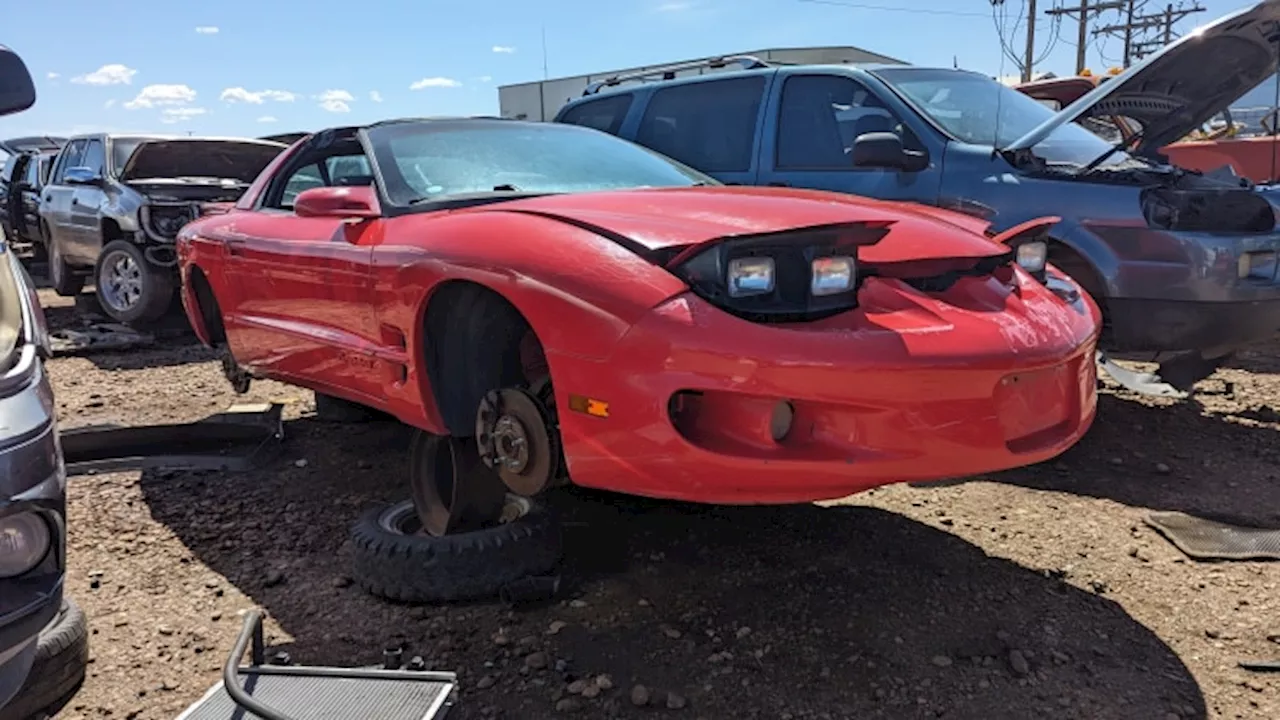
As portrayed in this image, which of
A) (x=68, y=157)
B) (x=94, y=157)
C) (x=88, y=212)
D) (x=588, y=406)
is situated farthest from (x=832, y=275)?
(x=68, y=157)

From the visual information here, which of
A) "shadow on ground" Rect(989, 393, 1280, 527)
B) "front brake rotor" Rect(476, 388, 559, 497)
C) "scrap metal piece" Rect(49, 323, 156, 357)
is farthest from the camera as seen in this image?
"scrap metal piece" Rect(49, 323, 156, 357)

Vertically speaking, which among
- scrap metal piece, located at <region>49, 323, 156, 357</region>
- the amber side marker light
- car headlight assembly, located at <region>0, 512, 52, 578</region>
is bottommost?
scrap metal piece, located at <region>49, 323, 156, 357</region>

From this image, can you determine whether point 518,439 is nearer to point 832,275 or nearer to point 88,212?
point 832,275

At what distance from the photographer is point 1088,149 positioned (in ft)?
15.8

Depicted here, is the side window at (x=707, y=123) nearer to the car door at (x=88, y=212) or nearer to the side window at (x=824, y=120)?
the side window at (x=824, y=120)

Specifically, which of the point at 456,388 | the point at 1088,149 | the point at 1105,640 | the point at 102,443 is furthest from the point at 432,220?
the point at 1088,149

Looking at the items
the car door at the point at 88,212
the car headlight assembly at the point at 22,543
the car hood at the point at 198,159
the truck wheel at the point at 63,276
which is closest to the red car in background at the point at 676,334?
the car headlight assembly at the point at 22,543

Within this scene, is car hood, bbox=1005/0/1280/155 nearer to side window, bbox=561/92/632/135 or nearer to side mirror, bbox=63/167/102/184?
side window, bbox=561/92/632/135

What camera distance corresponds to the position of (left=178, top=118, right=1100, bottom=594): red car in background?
87.4 inches

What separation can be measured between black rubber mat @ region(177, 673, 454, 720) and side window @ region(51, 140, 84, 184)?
8.38 m

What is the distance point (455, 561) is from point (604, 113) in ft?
13.8

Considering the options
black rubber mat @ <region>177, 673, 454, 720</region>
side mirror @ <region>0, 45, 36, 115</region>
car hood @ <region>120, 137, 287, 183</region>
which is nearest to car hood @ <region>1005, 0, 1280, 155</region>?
black rubber mat @ <region>177, 673, 454, 720</region>

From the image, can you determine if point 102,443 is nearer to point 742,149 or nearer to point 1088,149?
point 742,149

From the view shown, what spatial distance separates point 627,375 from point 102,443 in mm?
3378
